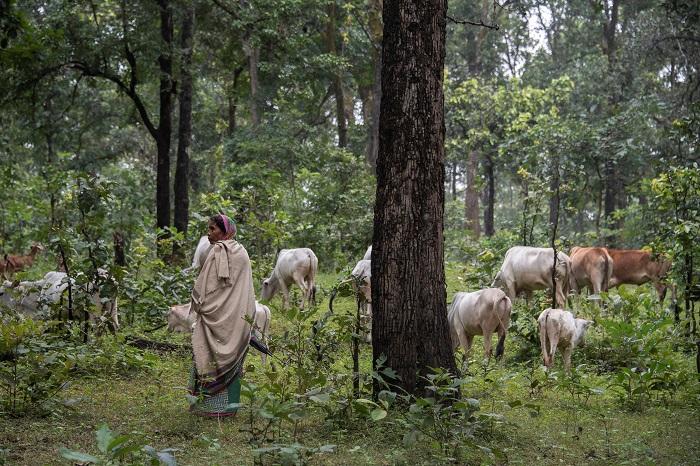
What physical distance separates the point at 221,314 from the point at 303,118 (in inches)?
1088

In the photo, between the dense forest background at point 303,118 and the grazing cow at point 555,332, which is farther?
the dense forest background at point 303,118

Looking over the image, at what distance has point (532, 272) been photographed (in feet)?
42.1

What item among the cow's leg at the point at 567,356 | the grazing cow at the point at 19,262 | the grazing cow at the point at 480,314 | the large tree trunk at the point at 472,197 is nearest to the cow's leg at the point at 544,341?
the cow's leg at the point at 567,356

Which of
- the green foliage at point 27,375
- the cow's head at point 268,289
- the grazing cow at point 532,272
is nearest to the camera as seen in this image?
the green foliage at point 27,375

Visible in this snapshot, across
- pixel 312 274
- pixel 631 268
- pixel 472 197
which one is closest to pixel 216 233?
pixel 312 274

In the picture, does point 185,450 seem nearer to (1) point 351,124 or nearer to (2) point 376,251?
(2) point 376,251

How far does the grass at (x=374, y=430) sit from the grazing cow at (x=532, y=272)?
3.75m

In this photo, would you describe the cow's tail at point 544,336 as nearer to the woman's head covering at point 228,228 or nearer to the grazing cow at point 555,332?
the grazing cow at point 555,332

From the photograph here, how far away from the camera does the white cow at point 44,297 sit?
917 centimetres

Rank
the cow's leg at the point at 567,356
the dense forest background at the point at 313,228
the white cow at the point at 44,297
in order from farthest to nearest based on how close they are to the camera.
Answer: the cow's leg at the point at 567,356 → the white cow at the point at 44,297 → the dense forest background at the point at 313,228

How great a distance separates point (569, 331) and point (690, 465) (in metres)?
3.41

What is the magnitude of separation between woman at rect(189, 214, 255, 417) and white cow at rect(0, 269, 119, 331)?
1812mm

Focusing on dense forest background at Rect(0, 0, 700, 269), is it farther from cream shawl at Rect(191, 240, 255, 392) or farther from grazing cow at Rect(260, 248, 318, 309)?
cream shawl at Rect(191, 240, 255, 392)

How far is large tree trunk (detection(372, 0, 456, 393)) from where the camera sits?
720 cm
